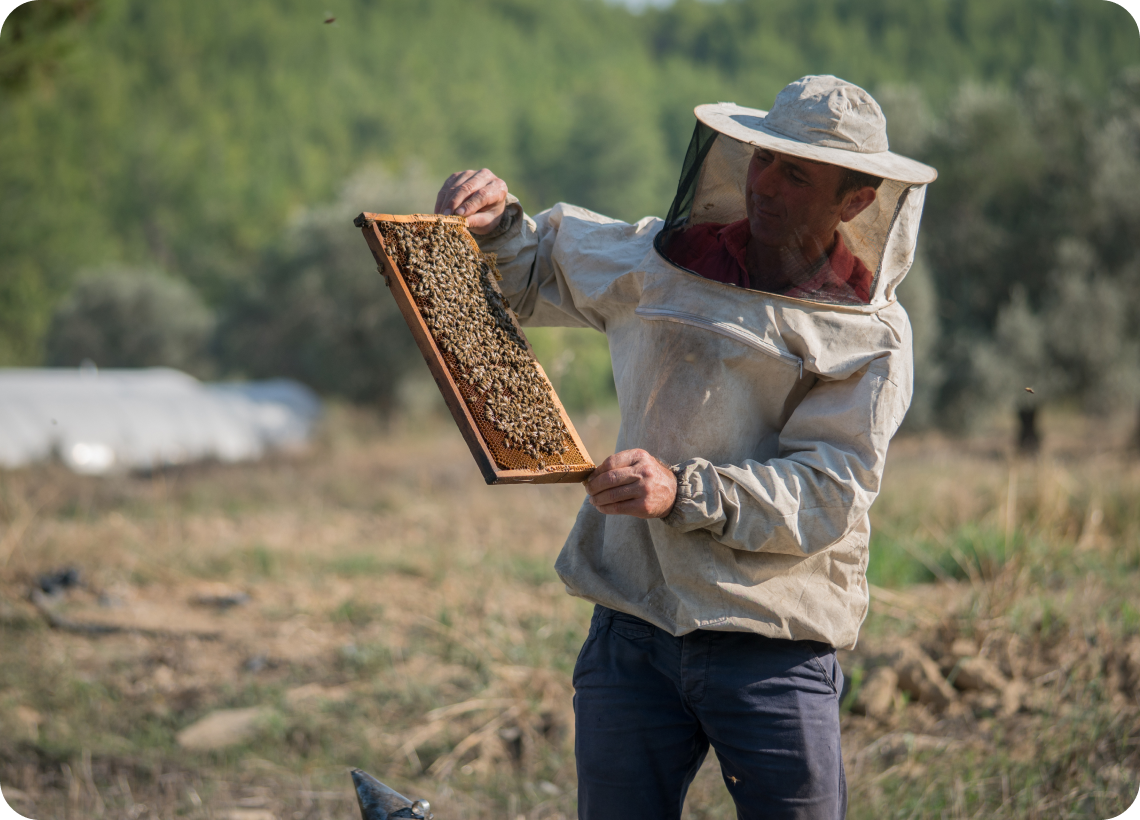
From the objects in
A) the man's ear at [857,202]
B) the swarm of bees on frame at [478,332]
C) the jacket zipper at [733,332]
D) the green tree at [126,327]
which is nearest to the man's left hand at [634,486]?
the swarm of bees on frame at [478,332]

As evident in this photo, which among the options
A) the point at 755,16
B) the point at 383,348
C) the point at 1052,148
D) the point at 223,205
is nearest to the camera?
the point at 1052,148

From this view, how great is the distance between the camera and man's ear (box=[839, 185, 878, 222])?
2039 millimetres

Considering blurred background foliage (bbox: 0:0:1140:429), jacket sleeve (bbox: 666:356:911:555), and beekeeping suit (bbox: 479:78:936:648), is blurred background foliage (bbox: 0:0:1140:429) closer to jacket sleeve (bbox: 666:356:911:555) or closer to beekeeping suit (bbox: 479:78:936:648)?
beekeeping suit (bbox: 479:78:936:648)

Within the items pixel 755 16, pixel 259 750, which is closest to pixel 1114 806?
pixel 259 750

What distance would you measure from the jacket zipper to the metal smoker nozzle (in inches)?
49.2

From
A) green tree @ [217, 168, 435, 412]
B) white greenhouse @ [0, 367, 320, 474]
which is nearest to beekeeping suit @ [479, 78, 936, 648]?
white greenhouse @ [0, 367, 320, 474]

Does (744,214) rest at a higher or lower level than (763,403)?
higher

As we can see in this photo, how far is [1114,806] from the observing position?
328 cm

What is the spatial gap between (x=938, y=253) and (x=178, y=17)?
72.6 metres

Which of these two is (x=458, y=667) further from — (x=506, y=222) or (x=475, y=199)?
(x=475, y=199)

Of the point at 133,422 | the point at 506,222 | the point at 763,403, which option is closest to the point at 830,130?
the point at 763,403

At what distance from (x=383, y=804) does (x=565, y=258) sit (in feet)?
4.74

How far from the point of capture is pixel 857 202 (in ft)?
6.73

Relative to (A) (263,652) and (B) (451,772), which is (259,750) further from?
(A) (263,652)
